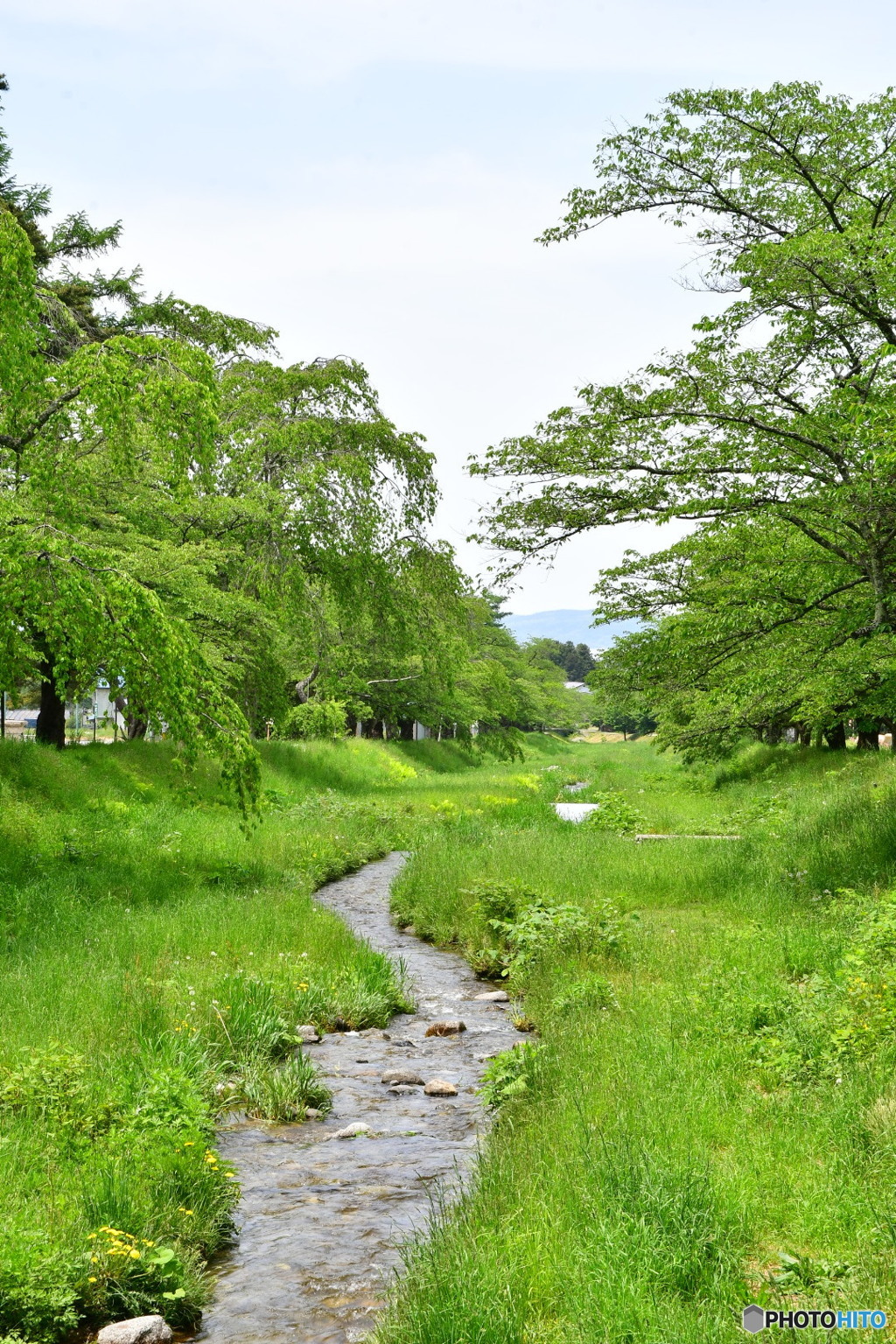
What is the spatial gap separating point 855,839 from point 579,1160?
906cm

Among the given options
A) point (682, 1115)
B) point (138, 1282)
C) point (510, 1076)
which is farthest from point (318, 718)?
point (138, 1282)

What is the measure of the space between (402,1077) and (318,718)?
25.7 m

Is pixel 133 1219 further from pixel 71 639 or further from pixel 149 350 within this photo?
pixel 149 350

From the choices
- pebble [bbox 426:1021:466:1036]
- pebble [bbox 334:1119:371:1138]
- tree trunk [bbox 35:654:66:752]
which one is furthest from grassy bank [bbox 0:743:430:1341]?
tree trunk [bbox 35:654:66:752]

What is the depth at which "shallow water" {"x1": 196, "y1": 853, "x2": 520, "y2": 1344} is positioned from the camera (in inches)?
186

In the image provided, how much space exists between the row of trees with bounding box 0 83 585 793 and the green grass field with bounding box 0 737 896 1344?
295cm

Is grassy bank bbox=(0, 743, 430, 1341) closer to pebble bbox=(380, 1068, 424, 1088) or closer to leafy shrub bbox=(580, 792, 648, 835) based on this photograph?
pebble bbox=(380, 1068, 424, 1088)

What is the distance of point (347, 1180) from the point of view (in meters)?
6.14

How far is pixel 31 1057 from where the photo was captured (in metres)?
6.43

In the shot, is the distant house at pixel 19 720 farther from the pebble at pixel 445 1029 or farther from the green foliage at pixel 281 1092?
the green foliage at pixel 281 1092

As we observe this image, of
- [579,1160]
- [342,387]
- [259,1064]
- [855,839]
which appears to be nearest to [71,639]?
[259,1064]

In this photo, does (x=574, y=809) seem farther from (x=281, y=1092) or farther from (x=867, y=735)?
(x=281, y=1092)

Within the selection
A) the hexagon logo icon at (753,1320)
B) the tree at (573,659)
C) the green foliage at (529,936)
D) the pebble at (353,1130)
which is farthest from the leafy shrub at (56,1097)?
the tree at (573,659)

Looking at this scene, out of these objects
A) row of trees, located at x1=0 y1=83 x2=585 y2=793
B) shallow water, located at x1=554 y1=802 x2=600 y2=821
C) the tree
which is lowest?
shallow water, located at x1=554 y1=802 x2=600 y2=821
